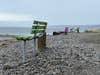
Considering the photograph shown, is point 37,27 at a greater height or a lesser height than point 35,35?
greater

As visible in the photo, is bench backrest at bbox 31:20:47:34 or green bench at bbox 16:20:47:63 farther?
bench backrest at bbox 31:20:47:34

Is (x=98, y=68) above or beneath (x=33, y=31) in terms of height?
beneath

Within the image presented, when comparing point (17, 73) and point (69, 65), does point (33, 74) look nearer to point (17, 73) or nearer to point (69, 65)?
point (17, 73)

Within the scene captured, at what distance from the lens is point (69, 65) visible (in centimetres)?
847

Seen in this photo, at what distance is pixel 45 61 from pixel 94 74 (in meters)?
2.09

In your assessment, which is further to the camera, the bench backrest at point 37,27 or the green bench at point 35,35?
the bench backrest at point 37,27

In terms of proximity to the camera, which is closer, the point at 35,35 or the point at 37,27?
the point at 35,35

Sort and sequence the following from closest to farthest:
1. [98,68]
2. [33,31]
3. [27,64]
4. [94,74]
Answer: [94,74] < [98,68] < [27,64] < [33,31]

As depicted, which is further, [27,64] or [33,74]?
[27,64]

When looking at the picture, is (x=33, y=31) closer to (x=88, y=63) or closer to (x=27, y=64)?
(x=27, y=64)

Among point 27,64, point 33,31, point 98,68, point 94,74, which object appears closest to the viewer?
point 94,74

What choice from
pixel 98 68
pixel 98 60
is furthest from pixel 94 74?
pixel 98 60

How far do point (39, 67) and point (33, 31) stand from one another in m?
1.59

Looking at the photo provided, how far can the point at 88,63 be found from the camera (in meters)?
8.81
